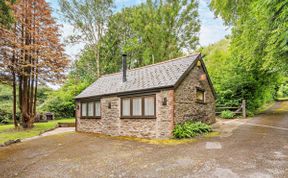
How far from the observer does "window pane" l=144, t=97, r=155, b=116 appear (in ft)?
30.1

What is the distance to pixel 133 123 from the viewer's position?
989 cm

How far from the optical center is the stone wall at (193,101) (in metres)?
9.06

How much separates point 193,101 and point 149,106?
2.73m

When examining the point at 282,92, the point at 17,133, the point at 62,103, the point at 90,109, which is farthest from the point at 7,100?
the point at 282,92

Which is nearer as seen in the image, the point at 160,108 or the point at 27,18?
the point at 160,108

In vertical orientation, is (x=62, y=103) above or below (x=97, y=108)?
above

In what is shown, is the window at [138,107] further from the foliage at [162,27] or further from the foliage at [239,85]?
the foliage at [162,27]

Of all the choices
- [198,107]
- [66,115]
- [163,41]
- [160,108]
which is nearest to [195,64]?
[198,107]

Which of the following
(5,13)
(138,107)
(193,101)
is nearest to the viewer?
(5,13)

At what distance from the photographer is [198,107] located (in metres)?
10.7

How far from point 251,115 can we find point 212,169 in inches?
493

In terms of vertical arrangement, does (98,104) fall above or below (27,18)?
below

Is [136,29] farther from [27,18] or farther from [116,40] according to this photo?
[27,18]

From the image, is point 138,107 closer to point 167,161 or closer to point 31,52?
point 167,161
